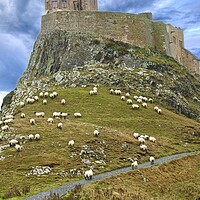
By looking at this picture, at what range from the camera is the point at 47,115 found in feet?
182

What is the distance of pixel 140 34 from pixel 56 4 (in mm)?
24083

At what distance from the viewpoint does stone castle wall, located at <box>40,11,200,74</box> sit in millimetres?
92188

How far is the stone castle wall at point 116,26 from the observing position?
302 ft

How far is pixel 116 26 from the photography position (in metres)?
94.1

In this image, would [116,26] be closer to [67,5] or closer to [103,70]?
[67,5]

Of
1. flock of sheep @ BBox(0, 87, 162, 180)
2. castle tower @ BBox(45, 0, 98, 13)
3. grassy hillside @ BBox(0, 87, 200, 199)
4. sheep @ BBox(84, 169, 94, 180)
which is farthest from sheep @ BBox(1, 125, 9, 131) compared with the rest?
castle tower @ BBox(45, 0, 98, 13)

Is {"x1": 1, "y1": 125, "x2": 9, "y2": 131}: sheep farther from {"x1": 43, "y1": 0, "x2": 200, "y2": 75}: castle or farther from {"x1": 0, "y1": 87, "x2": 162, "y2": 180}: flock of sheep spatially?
{"x1": 43, "y1": 0, "x2": 200, "y2": 75}: castle

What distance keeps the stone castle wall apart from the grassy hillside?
2719 cm

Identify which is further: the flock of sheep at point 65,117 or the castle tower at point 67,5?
the castle tower at point 67,5

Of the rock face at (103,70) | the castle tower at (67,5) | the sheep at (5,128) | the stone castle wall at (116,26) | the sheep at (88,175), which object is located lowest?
the sheep at (88,175)

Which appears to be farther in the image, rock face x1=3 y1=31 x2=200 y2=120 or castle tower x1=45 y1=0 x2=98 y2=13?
castle tower x1=45 y1=0 x2=98 y2=13

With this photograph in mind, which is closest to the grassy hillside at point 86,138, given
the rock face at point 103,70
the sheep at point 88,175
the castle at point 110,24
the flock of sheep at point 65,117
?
the flock of sheep at point 65,117

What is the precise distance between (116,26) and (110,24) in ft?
5.02

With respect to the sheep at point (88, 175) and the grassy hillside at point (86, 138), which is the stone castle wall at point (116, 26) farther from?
the sheep at point (88, 175)
